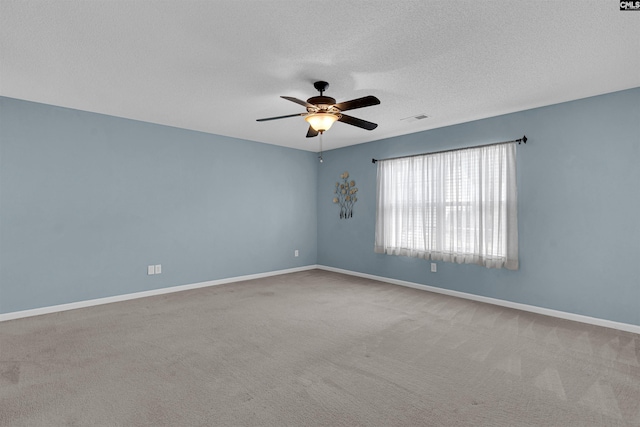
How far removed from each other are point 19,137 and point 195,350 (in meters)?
3.41

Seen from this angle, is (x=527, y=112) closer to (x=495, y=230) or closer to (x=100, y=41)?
(x=495, y=230)

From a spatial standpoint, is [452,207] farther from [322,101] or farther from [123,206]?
[123,206]

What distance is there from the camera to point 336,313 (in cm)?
400

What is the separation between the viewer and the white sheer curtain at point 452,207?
14.0 ft

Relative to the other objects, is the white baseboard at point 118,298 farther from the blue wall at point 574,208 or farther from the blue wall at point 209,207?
the blue wall at point 574,208

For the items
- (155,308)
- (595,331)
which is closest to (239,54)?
(155,308)

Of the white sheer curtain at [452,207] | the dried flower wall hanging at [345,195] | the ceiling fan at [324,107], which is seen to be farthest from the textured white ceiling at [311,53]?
the dried flower wall hanging at [345,195]

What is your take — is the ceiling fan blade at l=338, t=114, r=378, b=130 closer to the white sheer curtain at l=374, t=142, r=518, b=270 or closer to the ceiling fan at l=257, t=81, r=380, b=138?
the ceiling fan at l=257, t=81, r=380, b=138

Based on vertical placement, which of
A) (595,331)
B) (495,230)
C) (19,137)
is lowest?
(595,331)

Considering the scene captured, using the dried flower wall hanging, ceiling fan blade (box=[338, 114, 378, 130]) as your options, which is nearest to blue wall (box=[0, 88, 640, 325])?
the dried flower wall hanging

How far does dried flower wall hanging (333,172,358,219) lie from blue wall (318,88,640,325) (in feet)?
6.63

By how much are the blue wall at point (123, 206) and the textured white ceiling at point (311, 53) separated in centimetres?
54

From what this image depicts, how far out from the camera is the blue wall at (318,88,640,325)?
136 inches

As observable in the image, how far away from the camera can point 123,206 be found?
457 cm
